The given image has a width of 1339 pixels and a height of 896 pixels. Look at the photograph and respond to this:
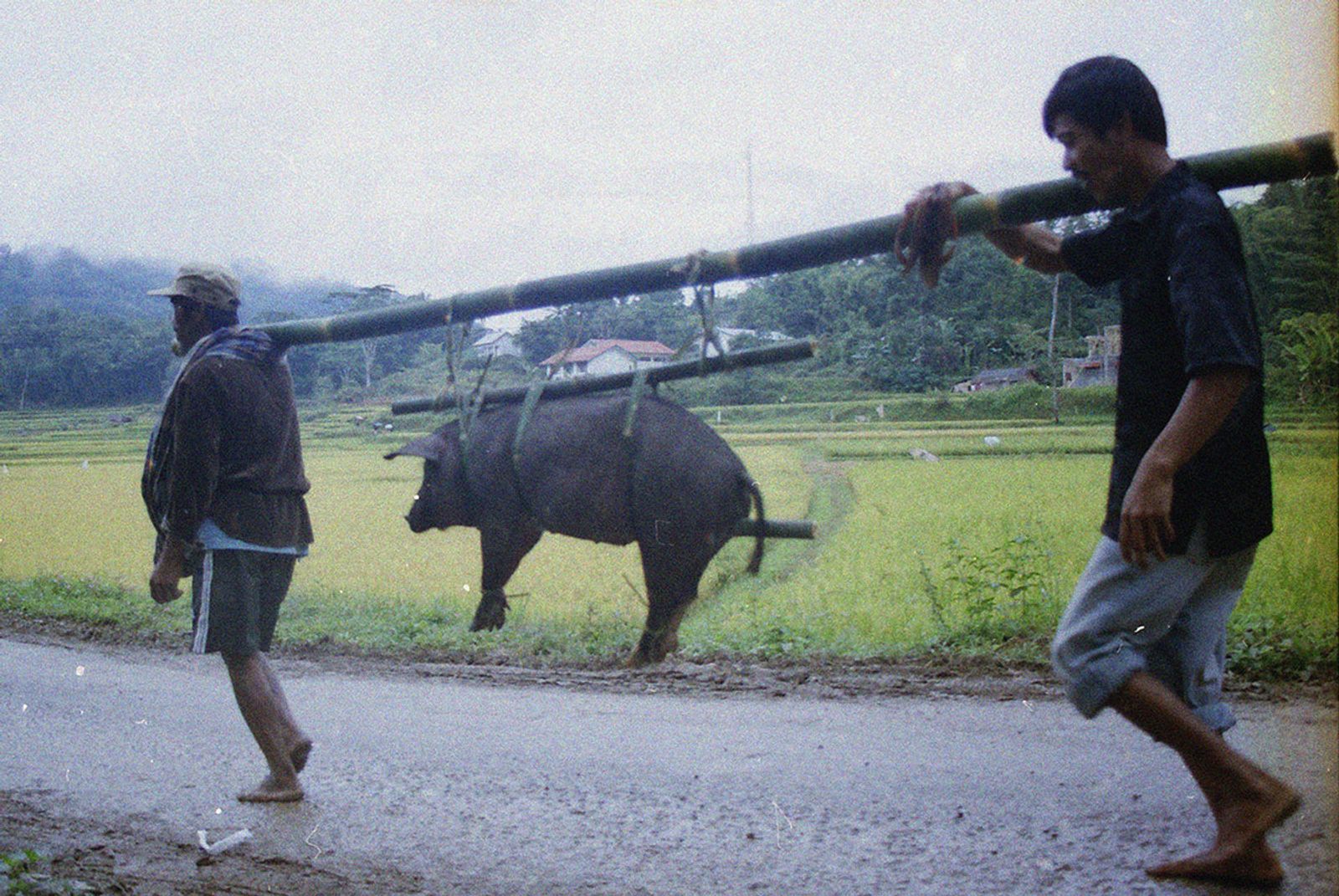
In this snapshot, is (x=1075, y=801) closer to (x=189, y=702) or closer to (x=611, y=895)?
(x=611, y=895)

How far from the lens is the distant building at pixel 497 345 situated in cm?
376

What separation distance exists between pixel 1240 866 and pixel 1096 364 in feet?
7.70

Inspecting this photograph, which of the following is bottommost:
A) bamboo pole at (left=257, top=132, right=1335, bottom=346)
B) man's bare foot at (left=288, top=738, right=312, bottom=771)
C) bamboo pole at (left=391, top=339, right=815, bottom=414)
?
man's bare foot at (left=288, top=738, right=312, bottom=771)

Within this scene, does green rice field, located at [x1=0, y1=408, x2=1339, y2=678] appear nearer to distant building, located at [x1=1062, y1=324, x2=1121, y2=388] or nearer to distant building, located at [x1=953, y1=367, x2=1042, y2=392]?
distant building, located at [x1=953, y1=367, x2=1042, y2=392]

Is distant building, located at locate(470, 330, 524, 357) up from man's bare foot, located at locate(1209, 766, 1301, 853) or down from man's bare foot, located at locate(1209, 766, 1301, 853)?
up

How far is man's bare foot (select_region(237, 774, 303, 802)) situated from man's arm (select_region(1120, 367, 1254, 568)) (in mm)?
2752

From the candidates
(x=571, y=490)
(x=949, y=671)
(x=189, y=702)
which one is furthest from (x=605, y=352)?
(x=189, y=702)

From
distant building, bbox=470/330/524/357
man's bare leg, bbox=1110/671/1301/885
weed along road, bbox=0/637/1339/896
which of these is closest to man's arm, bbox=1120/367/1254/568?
man's bare leg, bbox=1110/671/1301/885

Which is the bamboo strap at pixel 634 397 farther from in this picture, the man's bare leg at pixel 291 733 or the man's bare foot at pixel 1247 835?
the man's bare foot at pixel 1247 835

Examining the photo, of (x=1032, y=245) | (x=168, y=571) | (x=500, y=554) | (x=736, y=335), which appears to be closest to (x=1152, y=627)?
(x=1032, y=245)

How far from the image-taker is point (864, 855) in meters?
2.91

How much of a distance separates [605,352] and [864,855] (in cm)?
175

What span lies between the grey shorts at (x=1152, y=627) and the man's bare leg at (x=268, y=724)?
248 cm

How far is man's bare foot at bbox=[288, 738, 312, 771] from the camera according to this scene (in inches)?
145
